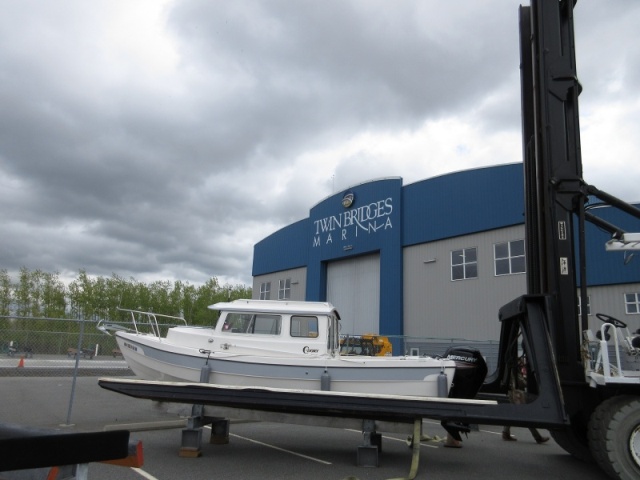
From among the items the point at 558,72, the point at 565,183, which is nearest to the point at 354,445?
the point at 565,183

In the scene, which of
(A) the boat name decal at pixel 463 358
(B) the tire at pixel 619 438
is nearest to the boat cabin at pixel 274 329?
(A) the boat name decal at pixel 463 358

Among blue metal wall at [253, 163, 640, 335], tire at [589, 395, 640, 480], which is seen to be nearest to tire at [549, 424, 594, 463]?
tire at [589, 395, 640, 480]

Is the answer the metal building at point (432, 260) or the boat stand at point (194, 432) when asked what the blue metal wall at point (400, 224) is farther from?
the boat stand at point (194, 432)

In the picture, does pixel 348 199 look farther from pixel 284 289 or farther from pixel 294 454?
pixel 294 454

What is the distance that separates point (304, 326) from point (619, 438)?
5.27m

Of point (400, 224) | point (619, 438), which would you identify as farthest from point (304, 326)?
point (400, 224)

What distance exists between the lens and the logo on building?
26.7 m

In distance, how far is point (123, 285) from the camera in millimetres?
54719

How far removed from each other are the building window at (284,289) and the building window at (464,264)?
39.1 ft

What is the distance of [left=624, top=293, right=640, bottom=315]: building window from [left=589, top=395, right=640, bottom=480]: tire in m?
13.0

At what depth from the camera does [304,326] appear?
9.45 metres

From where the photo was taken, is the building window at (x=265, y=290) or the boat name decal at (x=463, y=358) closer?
the boat name decal at (x=463, y=358)

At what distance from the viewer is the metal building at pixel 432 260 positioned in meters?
18.0

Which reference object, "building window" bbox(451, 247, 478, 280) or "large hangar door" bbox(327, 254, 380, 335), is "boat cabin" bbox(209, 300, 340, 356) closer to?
"building window" bbox(451, 247, 478, 280)
